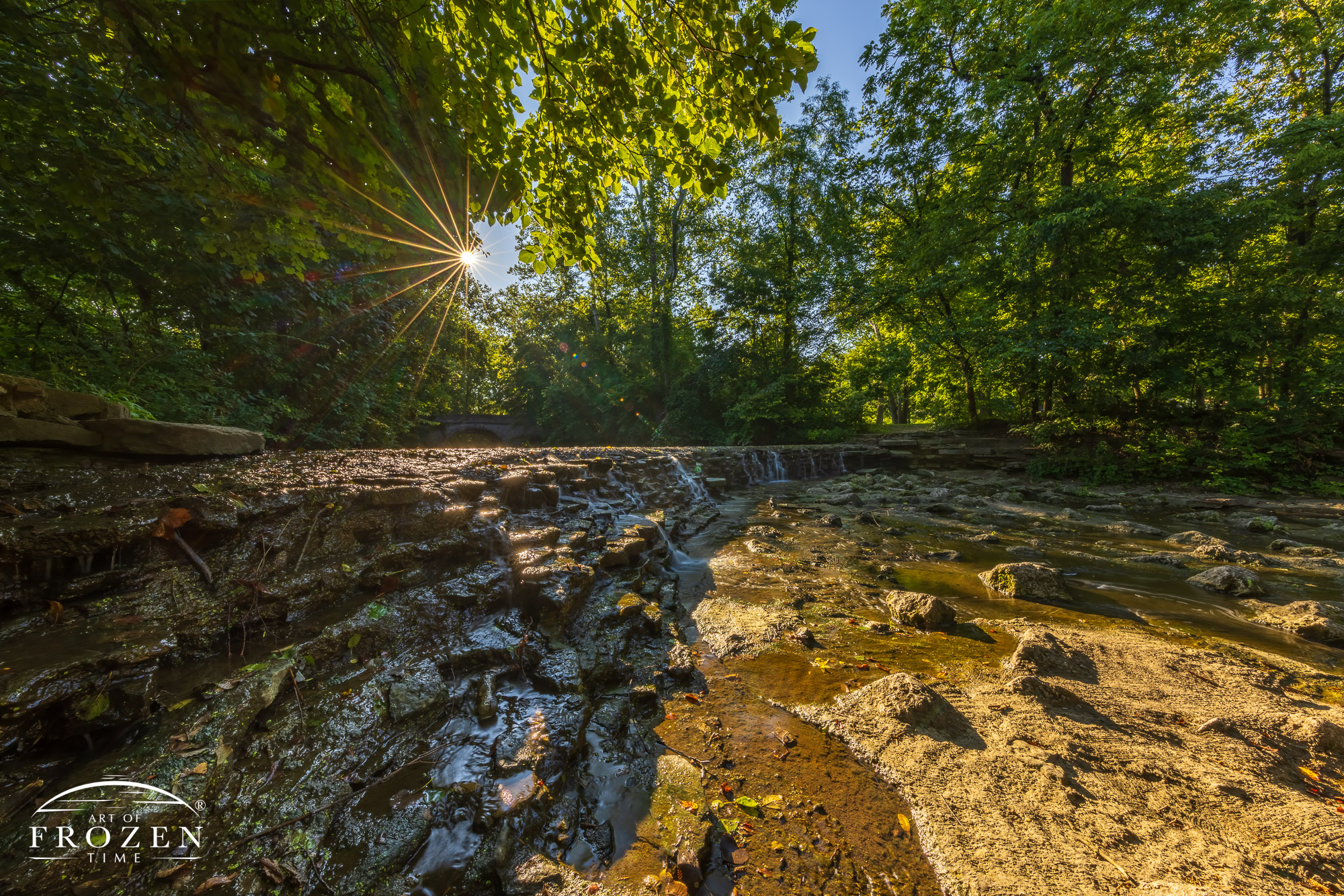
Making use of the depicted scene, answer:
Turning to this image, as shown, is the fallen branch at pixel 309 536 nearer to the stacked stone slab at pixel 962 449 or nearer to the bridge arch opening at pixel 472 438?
the stacked stone slab at pixel 962 449

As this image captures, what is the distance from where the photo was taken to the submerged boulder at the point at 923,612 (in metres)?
3.28

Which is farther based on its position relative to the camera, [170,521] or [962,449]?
[962,449]

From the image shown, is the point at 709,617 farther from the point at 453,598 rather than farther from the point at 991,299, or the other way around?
the point at 991,299

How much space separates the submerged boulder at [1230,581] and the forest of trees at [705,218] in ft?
19.1

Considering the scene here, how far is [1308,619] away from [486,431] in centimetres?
2832

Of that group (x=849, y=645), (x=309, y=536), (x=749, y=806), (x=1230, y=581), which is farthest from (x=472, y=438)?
(x=1230, y=581)

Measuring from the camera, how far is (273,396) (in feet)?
23.1

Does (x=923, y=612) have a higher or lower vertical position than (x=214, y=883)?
lower

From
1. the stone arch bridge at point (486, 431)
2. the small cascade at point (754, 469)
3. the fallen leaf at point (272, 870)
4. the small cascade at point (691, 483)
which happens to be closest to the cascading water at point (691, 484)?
the small cascade at point (691, 483)

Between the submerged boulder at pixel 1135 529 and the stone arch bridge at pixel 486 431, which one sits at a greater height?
the stone arch bridge at pixel 486 431

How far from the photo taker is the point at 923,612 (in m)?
3.32

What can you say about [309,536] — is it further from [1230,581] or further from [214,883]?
[1230,581]

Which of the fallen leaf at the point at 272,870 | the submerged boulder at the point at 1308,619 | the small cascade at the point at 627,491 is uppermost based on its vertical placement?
the small cascade at the point at 627,491

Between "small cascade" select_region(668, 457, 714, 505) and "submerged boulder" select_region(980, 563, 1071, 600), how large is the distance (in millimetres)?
5333
